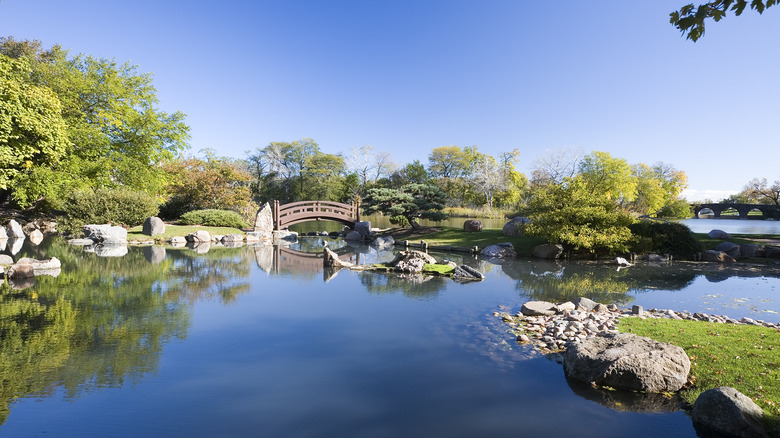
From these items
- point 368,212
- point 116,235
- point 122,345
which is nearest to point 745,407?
point 122,345

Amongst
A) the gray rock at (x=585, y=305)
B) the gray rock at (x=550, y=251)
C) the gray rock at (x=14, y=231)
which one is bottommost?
the gray rock at (x=585, y=305)

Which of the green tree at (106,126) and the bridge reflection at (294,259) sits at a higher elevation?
the green tree at (106,126)

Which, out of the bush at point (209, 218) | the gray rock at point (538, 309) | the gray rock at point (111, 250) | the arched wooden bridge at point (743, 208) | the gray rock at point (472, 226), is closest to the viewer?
the gray rock at point (538, 309)

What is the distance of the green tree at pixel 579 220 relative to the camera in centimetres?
1697

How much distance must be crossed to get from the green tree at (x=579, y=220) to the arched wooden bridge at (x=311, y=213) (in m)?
15.1

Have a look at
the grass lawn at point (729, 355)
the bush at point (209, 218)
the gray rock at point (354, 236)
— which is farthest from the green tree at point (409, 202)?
the grass lawn at point (729, 355)

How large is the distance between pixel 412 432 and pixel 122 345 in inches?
195

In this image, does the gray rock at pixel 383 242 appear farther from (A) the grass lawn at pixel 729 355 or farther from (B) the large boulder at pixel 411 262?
(A) the grass lawn at pixel 729 355

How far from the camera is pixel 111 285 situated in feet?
35.5

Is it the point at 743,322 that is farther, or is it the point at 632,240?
the point at 632,240

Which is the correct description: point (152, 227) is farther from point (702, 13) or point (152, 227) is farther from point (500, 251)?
point (702, 13)

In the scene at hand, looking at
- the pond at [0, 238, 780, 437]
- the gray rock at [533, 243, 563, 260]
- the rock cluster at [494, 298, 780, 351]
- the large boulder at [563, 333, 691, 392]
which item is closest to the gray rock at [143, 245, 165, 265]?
the pond at [0, 238, 780, 437]

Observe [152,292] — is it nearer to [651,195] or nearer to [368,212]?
[368,212]

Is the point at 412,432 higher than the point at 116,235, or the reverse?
the point at 116,235
